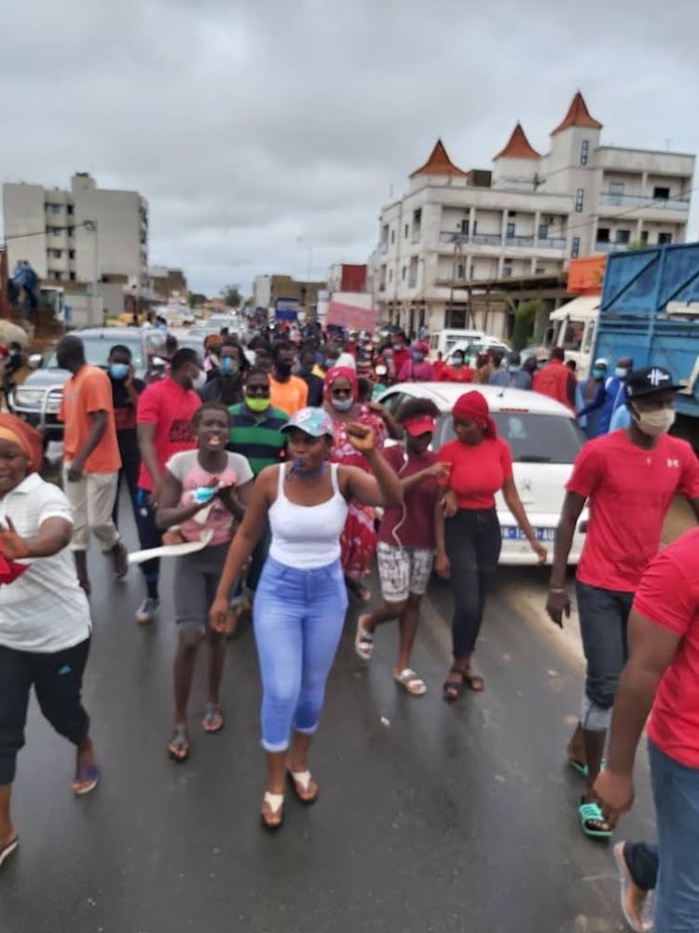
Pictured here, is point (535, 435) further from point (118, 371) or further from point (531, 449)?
point (118, 371)

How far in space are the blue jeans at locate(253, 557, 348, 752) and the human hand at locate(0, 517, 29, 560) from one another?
964 millimetres

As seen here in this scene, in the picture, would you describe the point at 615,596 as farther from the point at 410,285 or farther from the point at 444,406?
the point at 410,285

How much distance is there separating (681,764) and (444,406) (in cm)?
444

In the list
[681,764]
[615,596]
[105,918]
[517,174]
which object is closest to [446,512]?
[615,596]

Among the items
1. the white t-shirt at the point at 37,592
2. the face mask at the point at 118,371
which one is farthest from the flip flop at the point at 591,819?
the face mask at the point at 118,371

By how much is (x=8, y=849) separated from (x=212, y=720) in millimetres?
1113

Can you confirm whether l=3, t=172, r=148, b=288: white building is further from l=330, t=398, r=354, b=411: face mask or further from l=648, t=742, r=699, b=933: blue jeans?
l=648, t=742, r=699, b=933: blue jeans

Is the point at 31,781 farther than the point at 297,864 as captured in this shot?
Yes

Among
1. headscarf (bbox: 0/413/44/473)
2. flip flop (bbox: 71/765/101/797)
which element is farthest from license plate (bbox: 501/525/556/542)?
headscarf (bbox: 0/413/44/473)

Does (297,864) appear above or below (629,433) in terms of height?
below

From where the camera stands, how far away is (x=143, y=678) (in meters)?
4.07

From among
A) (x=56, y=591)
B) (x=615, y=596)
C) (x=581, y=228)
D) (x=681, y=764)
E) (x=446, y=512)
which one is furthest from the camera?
(x=581, y=228)

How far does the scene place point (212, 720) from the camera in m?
3.56

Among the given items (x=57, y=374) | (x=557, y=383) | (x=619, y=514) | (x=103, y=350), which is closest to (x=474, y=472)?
(x=619, y=514)
